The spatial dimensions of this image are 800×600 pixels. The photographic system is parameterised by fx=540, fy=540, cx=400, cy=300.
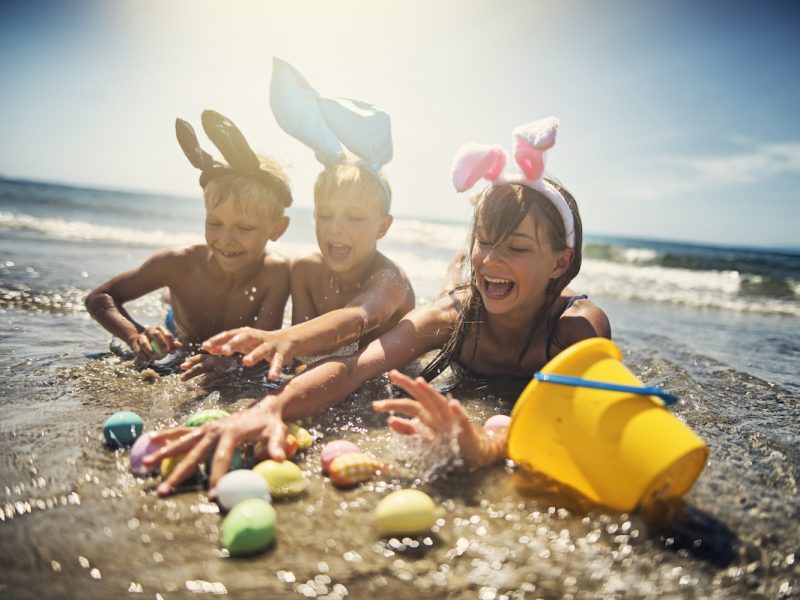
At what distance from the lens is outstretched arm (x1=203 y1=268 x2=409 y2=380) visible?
2.48 meters

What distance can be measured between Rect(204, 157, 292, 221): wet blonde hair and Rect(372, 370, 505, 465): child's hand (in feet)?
7.90

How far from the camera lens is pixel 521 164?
10.4ft

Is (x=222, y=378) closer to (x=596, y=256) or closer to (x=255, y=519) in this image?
(x=255, y=519)

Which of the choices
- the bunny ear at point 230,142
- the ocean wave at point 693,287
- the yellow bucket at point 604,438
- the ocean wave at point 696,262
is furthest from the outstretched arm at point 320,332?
the ocean wave at point 696,262

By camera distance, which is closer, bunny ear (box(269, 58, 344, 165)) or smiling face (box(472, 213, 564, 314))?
smiling face (box(472, 213, 564, 314))

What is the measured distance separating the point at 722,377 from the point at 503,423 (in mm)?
2851

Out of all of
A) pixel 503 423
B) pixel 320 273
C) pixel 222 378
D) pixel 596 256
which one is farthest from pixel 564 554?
pixel 596 256

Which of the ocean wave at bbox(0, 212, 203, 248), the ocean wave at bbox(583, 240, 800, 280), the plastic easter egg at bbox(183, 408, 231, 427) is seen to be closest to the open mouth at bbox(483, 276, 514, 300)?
the plastic easter egg at bbox(183, 408, 231, 427)

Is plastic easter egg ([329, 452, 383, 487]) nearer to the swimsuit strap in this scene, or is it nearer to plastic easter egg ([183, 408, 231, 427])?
plastic easter egg ([183, 408, 231, 427])

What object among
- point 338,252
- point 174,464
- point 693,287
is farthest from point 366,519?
point 693,287

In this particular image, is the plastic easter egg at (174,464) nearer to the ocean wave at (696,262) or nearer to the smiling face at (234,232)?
the smiling face at (234,232)

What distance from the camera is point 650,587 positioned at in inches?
64.4

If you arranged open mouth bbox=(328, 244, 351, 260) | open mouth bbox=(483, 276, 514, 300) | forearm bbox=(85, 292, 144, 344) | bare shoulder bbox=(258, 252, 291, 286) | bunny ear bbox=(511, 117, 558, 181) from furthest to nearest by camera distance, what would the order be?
bare shoulder bbox=(258, 252, 291, 286) → open mouth bbox=(328, 244, 351, 260) → forearm bbox=(85, 292, 144, 344) → open mouth bbox=(483, 276, 514, 300) → bunny ear bbox=(511, 117, 558, 181)

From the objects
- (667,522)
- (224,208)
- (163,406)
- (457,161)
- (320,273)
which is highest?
(457,161)
